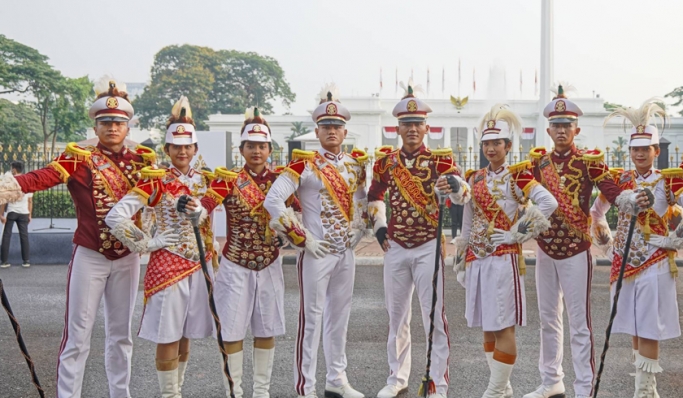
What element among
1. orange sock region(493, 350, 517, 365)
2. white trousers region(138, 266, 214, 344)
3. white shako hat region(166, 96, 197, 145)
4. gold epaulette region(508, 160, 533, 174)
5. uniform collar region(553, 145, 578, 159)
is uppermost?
white shako hat region(166, 96, 197, 145)

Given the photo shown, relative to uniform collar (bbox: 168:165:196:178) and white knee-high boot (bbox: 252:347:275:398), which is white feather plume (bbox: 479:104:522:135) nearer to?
uniform collar (bbox: 168:165:196:178)

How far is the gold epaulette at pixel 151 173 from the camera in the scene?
5164 millimetres

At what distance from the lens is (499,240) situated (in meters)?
5.43

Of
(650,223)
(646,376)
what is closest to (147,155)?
(650,223)

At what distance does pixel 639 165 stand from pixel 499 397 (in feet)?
7.26

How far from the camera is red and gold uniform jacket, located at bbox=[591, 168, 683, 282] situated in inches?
215

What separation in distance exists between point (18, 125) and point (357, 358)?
1837 inches

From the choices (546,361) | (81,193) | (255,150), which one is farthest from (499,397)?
(81,193)

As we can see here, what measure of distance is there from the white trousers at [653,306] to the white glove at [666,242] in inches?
5.1

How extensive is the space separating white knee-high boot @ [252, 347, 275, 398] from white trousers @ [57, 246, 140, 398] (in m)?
0.99

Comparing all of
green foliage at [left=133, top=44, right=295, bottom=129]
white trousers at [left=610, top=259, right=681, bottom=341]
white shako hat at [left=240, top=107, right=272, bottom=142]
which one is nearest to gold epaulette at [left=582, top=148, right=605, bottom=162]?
white trousers at [left=610, top=259, right=681, bottom=341]

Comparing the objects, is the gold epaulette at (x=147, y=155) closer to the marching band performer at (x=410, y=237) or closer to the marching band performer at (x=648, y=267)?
the marching band performer at (x=410, y=237)

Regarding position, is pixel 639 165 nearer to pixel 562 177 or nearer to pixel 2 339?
pixel 562 177

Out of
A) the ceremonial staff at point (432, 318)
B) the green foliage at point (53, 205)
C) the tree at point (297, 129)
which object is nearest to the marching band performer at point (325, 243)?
the ceremonial staff at point (432, 318)
